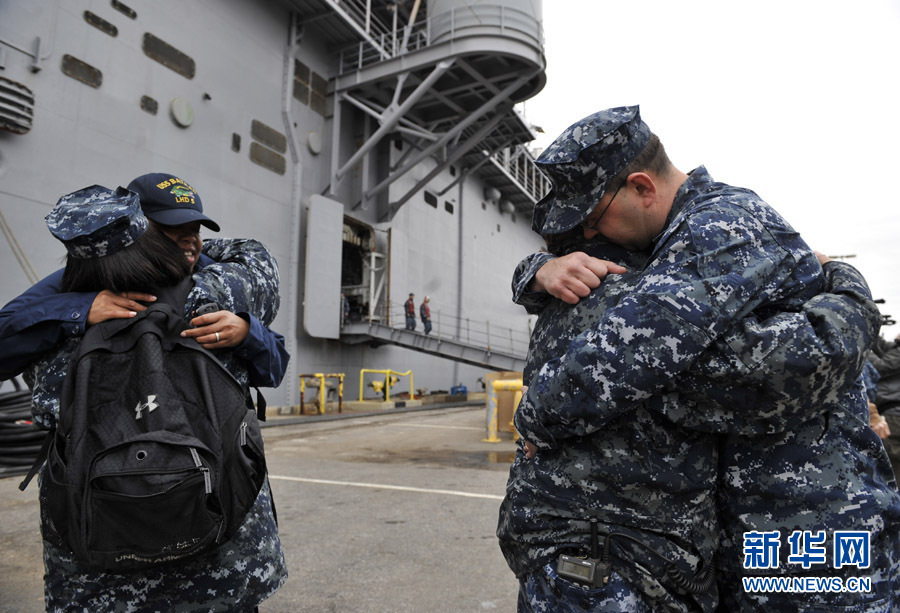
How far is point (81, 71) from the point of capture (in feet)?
27.8

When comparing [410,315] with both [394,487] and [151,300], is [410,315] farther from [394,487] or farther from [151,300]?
[151,300]

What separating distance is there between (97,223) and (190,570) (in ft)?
2.63

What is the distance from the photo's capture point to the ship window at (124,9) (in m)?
8.94

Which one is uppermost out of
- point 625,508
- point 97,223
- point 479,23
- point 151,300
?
point 479,23

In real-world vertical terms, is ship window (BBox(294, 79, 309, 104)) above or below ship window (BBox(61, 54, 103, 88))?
above

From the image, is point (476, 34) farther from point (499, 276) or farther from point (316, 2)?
point (499, 276)

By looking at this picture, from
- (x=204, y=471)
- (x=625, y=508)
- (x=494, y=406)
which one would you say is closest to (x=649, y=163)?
(x=625, y=508)

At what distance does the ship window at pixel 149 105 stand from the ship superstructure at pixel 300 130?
3 centimetres

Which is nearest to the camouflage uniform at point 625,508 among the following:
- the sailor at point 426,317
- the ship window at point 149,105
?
the ship window at point 149,105

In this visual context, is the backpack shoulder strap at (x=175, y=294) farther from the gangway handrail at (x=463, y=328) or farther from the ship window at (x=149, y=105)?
the gangway handrail at (x=463, y=328)

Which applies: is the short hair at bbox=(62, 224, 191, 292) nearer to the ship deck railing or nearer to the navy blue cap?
the navy blue cap

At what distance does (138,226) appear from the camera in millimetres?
1280

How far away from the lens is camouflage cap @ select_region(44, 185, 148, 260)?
1.21 m

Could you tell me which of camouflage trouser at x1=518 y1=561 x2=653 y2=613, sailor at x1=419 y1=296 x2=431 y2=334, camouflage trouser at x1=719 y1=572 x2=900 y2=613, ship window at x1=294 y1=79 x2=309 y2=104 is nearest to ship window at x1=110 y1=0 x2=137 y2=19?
ship window at x1=294 y1=79 x2=309 y2=104
